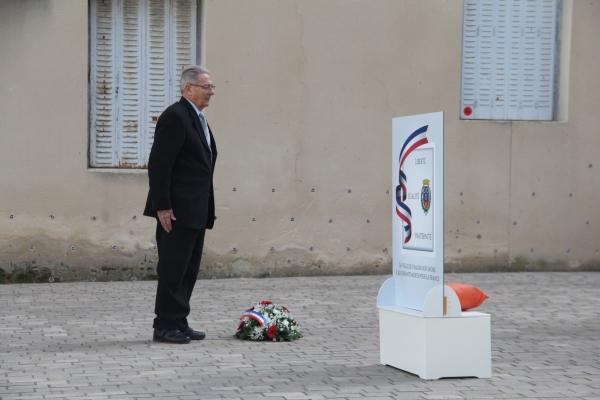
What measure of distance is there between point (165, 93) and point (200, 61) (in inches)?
21.4

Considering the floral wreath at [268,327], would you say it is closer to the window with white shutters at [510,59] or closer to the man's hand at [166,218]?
the man's hand at [166,218]

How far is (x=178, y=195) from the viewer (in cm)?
723

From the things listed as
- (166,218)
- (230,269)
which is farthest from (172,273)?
(230,269)

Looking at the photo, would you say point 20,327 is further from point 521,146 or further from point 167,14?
point 521,146

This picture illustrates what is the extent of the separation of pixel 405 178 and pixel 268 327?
174 centimetres

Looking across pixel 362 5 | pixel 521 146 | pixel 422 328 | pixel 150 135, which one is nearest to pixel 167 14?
pixel 150 135

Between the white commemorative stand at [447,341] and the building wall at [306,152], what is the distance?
5.26 m

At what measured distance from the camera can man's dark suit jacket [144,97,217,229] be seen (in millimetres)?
7133

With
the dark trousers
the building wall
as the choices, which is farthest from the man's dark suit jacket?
the building wall

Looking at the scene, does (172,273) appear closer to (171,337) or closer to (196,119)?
(171,337)

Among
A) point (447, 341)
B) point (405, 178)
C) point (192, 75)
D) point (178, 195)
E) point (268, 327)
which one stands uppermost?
point (192, 75)

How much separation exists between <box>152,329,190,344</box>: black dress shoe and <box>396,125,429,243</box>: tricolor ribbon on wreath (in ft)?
6.38

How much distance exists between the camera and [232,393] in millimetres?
5539

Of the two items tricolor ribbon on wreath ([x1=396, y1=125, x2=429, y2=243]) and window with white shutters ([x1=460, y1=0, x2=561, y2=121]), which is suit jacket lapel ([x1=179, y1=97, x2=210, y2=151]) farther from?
window with white shutters ([x1=460, y1=0, x2=561, y2=121])
